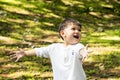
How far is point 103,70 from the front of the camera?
552 inches

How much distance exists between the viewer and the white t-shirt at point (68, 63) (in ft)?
22.0

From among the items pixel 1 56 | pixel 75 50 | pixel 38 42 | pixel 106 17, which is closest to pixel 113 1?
pixel 106 17

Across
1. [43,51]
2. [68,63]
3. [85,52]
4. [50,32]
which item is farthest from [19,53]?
[50,32]

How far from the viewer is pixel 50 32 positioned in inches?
840

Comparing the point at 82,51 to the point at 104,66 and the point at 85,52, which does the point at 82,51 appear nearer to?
the point at 85,52

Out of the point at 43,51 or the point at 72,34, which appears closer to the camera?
the point at 72,34

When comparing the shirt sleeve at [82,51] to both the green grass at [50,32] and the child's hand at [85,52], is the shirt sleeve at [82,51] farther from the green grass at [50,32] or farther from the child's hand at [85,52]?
Answer: the green grass at [50,32]

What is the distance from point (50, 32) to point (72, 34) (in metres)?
14.4

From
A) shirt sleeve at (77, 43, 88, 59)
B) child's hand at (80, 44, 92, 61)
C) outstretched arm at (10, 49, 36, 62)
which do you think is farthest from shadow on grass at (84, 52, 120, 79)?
child's hand at (80, 44, 92, 61)

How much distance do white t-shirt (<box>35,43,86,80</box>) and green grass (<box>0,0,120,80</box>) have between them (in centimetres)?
611

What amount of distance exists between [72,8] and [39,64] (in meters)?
14.7

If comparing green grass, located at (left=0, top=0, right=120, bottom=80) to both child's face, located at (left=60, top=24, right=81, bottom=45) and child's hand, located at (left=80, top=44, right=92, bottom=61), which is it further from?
child's hand, located at (left=80, top=44, right=92, bottom=61)

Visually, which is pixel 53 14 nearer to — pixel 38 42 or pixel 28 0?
pixel 28 0

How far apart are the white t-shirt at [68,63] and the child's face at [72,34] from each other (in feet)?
0.40
